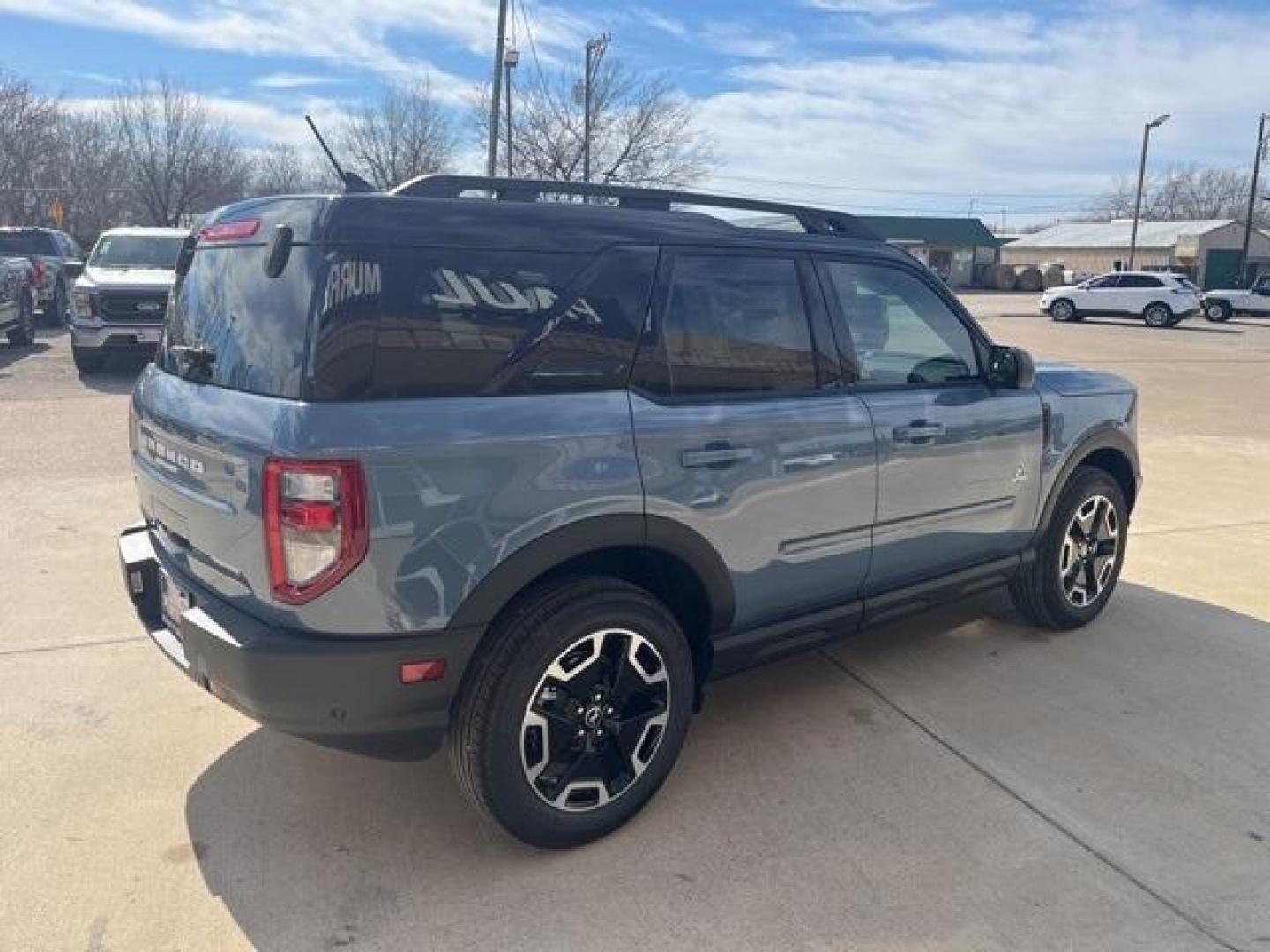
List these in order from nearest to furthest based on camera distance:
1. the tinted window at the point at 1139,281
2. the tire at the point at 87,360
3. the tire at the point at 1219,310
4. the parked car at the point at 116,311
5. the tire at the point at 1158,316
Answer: the parked car at the point at 116,311 → the tire at the point at 87,360 → the tire at the point at 1158,316 → the tinted window at the point at 1139,281 → the tire at the point at 1219,310

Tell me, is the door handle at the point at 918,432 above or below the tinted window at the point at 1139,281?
below

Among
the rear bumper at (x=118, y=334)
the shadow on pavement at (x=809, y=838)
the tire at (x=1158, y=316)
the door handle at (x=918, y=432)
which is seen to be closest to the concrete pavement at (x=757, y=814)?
the shadow on pavement at (x=809, y=838)

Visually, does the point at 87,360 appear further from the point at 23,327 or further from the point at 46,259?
the point at 46,259

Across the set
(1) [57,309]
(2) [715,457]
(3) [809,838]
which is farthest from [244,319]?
(1) [57,309]

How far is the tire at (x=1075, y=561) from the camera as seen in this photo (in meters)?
4.48

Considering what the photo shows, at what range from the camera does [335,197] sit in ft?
8.41

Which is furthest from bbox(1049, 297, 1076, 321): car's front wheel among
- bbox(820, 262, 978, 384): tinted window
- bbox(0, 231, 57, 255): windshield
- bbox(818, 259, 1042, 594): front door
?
bbox(820, 262, 978, 384): tinted window

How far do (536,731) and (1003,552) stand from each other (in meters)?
2.41

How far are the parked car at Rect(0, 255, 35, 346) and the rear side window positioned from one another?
14196 millimetres

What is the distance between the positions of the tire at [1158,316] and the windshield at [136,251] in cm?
3001

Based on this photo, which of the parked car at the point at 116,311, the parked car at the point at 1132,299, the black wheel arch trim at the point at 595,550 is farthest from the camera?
the parked car at the point at 1132,299

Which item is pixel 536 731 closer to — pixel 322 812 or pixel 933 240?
pixel 322 812

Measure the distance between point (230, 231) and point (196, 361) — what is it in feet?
1.34

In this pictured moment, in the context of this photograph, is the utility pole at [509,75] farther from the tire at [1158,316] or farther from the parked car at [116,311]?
the tire at [1158,316]
